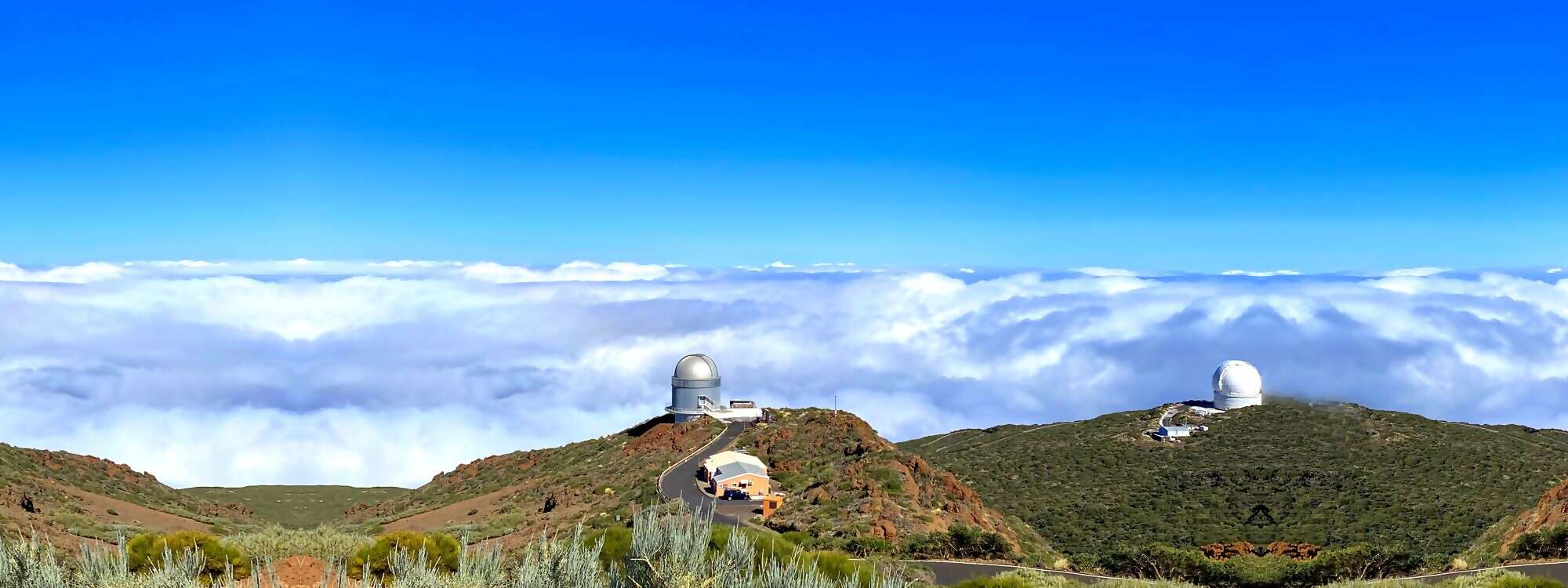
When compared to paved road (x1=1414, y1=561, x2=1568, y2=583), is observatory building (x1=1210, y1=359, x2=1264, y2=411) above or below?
above

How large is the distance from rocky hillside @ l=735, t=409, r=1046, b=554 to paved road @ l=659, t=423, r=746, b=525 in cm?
149

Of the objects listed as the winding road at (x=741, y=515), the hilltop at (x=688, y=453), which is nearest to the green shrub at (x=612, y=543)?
the winding road at (x=741, y=515)

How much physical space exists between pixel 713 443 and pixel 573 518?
511 inches

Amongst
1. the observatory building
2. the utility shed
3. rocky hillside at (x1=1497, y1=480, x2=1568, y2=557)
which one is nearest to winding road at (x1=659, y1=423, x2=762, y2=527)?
the utility shed

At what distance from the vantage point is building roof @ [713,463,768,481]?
40.3 metres

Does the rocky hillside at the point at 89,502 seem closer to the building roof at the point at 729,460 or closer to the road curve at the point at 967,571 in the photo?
the building roof at the point at 729,460

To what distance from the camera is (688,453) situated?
2003 inches

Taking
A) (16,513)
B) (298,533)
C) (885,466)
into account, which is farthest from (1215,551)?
(16,513)

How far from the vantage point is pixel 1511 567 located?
24.7 m

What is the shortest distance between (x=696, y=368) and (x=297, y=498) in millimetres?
28898

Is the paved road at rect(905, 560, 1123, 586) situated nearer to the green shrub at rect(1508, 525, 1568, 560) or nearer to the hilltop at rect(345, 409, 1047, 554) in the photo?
the hilltop at rect(345, 409, 1047, 554)

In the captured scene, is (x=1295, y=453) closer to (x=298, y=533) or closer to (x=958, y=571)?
(x=958, y=571)

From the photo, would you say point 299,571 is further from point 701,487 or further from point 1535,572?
point 1535,572

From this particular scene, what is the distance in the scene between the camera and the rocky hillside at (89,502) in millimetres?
33031
